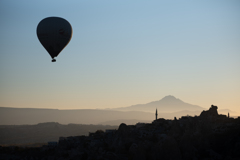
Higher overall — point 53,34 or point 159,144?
point 53,34

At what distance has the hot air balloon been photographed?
7762 centimetres

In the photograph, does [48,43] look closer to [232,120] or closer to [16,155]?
[16,155]

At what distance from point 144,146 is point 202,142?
32.7 ft

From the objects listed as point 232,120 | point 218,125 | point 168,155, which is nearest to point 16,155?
point 168,155

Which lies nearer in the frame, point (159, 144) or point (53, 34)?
point (159, 144)

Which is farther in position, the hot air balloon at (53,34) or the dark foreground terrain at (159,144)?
the hot air balloon at (53,34)

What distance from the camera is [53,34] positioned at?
77688mm

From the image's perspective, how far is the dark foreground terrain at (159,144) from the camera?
5656cm

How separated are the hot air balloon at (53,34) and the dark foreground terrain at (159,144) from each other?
2080cm

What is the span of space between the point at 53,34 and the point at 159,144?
1394 inches

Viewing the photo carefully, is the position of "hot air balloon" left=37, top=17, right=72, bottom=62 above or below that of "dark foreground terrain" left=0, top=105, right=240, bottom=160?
above

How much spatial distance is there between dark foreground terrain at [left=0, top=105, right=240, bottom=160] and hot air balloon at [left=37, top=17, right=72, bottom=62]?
68.2ft

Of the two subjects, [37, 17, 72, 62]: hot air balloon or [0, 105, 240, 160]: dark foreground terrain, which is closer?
[0, 105, 240, 160]: dark foreground terrain

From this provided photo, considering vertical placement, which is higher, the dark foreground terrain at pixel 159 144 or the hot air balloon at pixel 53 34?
the hot air balloon at pixel 53 34
